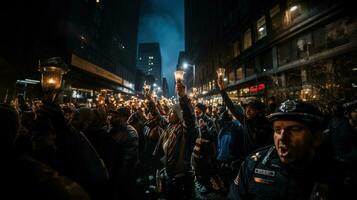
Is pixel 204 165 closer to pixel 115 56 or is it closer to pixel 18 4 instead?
pixel 18 4

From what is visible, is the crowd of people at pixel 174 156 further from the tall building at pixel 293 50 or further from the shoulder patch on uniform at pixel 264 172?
the tall building at pixel 293 50

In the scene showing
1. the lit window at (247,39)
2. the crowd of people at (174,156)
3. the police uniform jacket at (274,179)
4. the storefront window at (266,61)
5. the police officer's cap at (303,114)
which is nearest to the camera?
the crowd of people at (174,156)

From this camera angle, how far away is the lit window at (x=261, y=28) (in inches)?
875

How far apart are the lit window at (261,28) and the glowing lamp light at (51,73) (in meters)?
23.3

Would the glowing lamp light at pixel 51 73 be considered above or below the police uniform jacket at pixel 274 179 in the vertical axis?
above

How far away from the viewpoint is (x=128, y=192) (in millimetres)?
4133

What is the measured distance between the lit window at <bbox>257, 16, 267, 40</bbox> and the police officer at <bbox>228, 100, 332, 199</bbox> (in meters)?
22.9

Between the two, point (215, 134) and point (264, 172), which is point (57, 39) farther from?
point (264, 172)

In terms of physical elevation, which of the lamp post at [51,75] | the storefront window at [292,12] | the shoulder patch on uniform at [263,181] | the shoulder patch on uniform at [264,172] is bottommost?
the shoulder patch on uniform at [263,181]

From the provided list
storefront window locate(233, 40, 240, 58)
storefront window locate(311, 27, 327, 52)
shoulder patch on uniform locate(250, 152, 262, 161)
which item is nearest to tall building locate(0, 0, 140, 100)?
storefront window locate(233, 40, 240, 58)

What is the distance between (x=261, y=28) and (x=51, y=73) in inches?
967

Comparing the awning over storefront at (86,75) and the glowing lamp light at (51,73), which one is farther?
the awning over storefront at (86,75)

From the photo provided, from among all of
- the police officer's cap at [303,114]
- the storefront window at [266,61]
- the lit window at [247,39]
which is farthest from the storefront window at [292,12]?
the police officer's cap at [303,114]

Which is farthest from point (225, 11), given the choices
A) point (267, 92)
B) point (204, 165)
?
point (204, 165)
